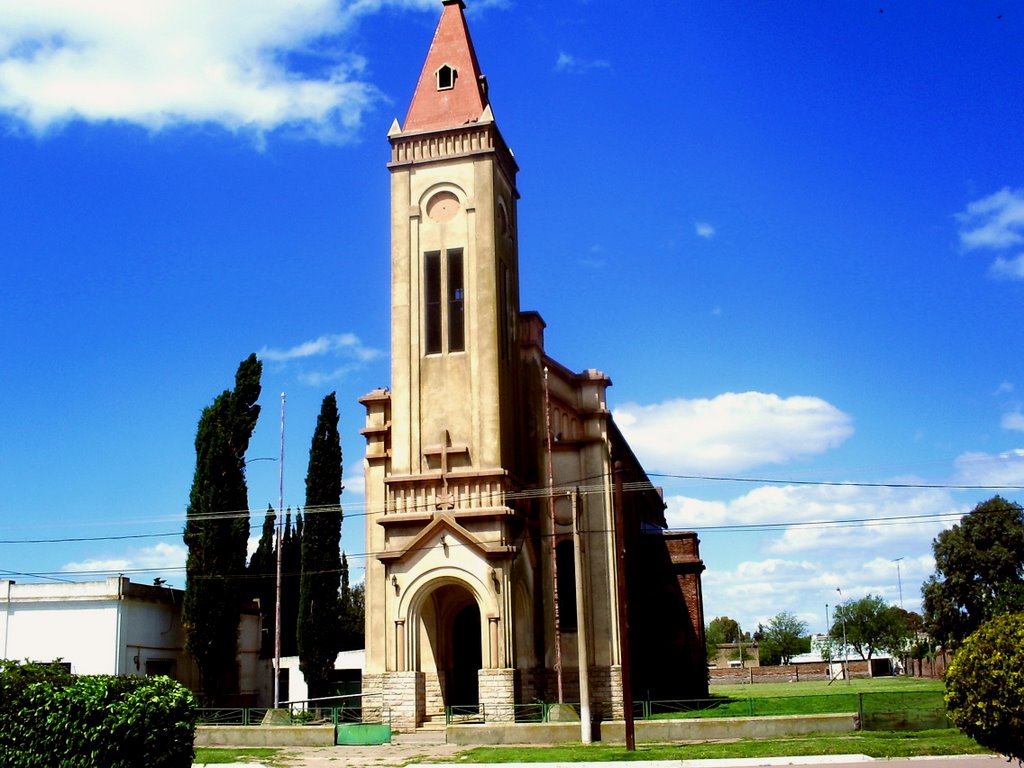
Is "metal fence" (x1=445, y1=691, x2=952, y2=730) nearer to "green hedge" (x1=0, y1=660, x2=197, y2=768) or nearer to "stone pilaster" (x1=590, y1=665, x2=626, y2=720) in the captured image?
"stone pilaster" (x1=590, y1=665, x2=626, y2=720)

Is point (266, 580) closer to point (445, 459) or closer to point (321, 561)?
point (321, 561)

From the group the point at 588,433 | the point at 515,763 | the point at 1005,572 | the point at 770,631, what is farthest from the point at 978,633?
the point at 770,631

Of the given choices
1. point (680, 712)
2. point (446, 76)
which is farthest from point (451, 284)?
point (680, 712)

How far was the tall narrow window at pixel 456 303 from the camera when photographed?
38562 mm

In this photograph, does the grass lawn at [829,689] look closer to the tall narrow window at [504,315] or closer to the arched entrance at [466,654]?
the arched entrance at [466,654]

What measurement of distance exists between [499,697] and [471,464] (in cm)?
813

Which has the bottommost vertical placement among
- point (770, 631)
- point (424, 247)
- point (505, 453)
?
point (770, 631)

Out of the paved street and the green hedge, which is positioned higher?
the green hedge

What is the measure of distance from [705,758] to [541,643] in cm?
1411

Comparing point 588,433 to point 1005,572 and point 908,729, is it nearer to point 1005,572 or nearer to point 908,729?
point 908,729

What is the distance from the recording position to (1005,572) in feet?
212

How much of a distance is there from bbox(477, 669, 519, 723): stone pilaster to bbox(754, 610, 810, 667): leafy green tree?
338 feet

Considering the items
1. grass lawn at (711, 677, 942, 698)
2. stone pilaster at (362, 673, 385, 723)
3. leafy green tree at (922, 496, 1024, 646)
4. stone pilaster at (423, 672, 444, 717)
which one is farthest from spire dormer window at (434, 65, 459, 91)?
leafy green tree at (922, 496, 1024, 646)

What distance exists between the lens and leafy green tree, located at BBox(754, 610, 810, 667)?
13162cm
